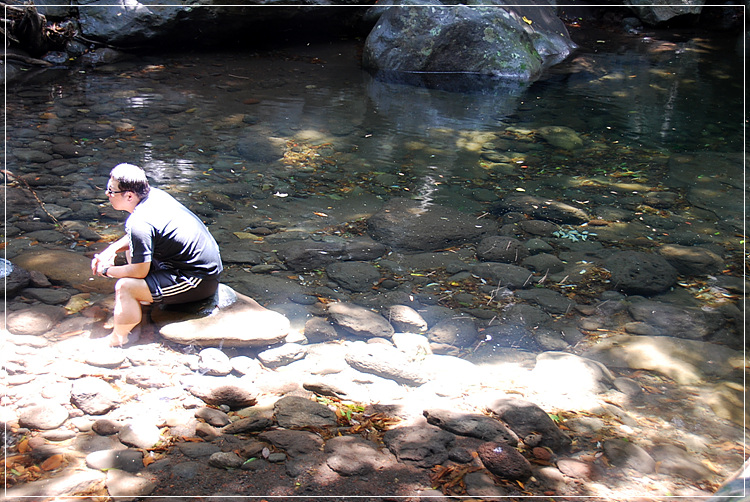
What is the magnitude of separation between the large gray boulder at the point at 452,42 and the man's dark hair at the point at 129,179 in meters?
7.75

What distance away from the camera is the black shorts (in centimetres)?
375

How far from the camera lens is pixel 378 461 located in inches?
108

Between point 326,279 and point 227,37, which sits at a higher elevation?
point 227,37

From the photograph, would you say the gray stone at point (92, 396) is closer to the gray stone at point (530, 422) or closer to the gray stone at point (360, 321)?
the gray stone at point (360, 321)

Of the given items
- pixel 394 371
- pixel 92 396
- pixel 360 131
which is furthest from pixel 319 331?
pixel 360 131

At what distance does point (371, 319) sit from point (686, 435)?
2039 mm

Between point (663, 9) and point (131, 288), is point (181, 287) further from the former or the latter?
point (663, 9)

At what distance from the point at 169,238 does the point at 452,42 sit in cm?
815

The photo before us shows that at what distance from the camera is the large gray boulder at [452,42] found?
10406 millimetres

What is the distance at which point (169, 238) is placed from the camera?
3.68m

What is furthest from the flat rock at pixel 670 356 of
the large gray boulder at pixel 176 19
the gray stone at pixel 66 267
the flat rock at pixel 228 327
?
the large gray boulder at pixel 176 19

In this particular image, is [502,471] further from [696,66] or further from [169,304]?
[696,66]

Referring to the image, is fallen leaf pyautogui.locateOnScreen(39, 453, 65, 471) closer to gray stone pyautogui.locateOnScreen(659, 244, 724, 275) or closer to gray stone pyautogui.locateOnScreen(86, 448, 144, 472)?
gray stone pyautogui.locateOnScreen(86, 448, 144, 472)

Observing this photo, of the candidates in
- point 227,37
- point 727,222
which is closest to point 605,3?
point 227,37
